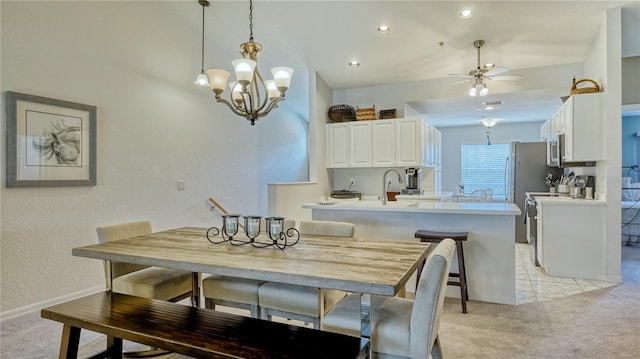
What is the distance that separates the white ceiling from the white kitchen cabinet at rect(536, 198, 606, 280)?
1961mm

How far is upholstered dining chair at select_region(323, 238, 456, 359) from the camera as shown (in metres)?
1.53

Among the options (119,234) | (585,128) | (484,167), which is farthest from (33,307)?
(484,167)

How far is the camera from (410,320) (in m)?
1.62

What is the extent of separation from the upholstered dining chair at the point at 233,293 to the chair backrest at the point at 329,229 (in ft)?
1.98

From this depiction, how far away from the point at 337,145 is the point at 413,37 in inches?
81.3

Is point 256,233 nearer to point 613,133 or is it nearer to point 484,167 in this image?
point 613,133

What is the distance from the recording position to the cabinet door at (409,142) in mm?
5359

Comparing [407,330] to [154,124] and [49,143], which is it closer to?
[49,143]

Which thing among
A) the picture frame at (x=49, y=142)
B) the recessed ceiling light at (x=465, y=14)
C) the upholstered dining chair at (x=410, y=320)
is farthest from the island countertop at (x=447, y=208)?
the picture frame at (x=49, y=142)

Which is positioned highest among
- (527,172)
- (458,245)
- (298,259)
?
(527,172)

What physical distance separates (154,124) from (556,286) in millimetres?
4745

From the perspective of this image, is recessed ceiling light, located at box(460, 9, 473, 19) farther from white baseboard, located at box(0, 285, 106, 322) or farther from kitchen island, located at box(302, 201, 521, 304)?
white baseboard, located at box(0, 285, 106, 322)

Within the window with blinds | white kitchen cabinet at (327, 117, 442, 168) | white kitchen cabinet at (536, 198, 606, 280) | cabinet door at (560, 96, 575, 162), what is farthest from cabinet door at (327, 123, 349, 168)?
the window with blinds


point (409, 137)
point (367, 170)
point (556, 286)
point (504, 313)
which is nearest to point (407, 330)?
point (504, 313)
